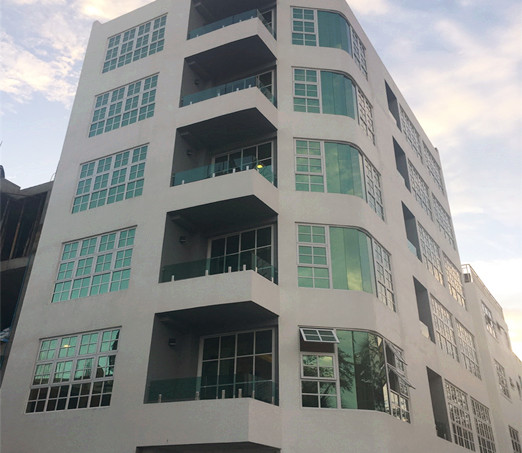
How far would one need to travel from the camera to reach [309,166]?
20391mm

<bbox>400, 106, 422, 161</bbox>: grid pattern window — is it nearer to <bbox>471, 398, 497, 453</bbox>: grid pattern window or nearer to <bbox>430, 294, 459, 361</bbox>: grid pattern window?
<bbox>430, 294, 459, 361</bbox>: grid pattern window

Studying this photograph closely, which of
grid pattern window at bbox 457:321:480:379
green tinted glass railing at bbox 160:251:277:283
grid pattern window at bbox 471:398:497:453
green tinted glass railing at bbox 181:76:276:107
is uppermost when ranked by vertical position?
green tinted glass railing at bbox 181:76:276:107

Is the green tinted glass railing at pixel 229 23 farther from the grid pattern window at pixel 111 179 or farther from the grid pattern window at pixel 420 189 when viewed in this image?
the grid pattern window at pixel 420 189

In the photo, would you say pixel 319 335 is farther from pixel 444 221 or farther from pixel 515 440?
pixel 515 440

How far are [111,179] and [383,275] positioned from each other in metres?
12.0

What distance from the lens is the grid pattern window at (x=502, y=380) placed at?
3219 centimetres

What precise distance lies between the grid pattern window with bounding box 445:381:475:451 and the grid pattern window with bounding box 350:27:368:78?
1513 cm

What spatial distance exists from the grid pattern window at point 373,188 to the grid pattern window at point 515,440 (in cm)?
1792

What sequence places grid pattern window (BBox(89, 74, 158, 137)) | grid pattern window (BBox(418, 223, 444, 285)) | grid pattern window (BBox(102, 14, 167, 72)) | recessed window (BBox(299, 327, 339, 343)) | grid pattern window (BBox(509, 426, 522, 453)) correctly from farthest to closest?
grid pattern window (BBox(509, 426, 522, 453)) < grid pattern window (BBox(418, 223, 444, 285)) < grid pattern window (BBox(102, 14, 167, 72)) < grid pattern window (BBox(89, 74, 158, 137)) < recessed window (BBox(299, 327, 339, 343))

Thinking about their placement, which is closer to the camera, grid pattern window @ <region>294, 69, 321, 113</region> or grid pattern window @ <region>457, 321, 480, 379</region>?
grid pattern window @ <region>294, 69, 321, 113</region>

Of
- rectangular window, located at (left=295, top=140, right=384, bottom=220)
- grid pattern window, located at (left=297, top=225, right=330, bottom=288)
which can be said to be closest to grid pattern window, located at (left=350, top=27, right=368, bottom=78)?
rectangular window, located at (left=295, top=140, right=384, bottom=220)

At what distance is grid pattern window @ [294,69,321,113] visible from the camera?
71.3ft

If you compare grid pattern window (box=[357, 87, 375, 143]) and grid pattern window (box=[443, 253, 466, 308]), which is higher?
grid pattern window (box=[357, 87, 375, 143])

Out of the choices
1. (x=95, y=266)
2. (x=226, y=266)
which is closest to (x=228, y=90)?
(x=226, y=266)
